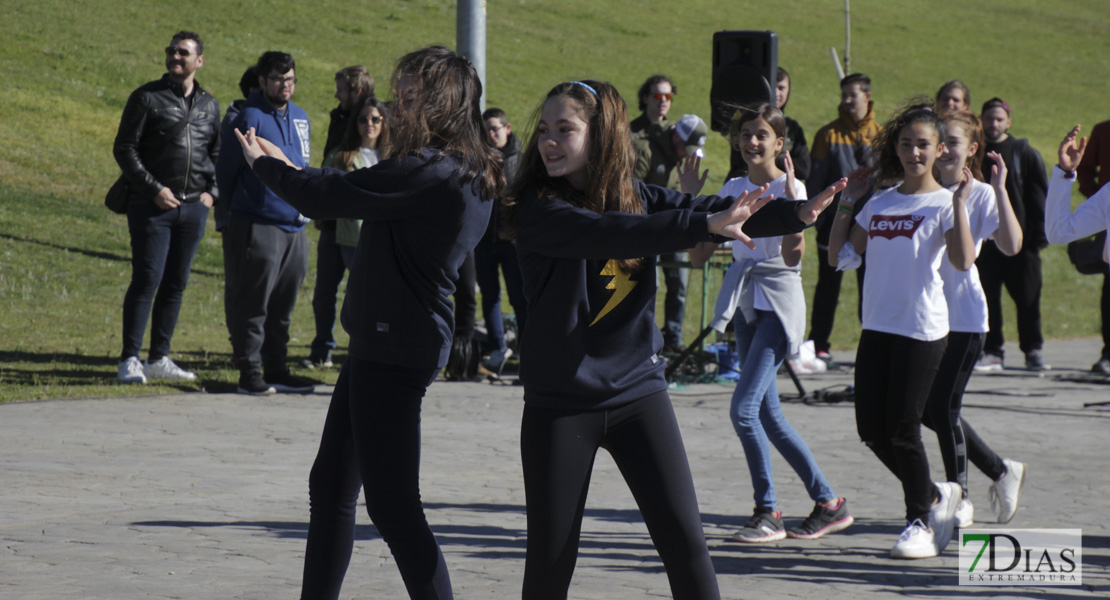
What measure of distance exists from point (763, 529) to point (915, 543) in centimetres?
68

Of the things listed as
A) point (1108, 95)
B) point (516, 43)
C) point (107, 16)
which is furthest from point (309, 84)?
point (1108, 95)

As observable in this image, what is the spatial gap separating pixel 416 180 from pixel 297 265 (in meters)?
5.56

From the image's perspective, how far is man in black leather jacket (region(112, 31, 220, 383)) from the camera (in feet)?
29.3

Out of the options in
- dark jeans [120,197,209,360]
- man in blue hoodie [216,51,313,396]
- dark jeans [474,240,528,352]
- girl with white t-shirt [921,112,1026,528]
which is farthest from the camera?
dark jeans [474,240,528,352]

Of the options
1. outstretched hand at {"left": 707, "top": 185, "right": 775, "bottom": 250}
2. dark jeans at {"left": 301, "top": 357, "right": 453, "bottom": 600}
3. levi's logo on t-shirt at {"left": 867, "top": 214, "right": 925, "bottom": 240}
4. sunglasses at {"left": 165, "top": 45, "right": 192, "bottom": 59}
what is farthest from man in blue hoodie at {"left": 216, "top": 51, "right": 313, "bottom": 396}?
outstretched hand at {"left": 707, "top": 185, "right": 775, "bottom": 250}

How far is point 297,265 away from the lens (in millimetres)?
9094

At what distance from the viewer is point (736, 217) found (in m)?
3.20

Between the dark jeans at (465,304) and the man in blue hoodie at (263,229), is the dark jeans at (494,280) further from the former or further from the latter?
the man in blue hoodie at (263,229)

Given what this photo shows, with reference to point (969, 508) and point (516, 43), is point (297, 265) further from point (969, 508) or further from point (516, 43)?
point (516, 43)

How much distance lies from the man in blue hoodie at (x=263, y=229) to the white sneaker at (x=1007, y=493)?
16.0 ft

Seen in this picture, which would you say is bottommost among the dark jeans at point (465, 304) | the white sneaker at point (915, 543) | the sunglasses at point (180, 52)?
the white sneaker at point (915, 543)

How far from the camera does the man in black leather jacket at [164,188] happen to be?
8945 millimetres

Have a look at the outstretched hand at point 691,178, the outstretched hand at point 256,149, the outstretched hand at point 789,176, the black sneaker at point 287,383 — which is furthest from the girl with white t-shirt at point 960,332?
the black sneaker at point 287,383

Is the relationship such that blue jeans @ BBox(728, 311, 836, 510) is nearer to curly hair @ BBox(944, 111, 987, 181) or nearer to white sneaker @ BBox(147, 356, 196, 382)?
curly hair @ BBox(944, 111, 987, 181)
